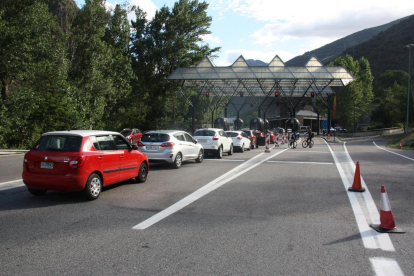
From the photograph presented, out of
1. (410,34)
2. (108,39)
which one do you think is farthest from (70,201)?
(410,34)

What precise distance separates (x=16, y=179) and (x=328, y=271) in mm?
9789

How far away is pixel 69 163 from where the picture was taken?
7500 mm

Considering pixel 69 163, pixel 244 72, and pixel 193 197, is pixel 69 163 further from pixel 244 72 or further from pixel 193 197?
pixel 244 72

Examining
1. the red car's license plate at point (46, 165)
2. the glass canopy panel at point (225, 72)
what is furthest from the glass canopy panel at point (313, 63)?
the red car's license plate at point (46, 165)

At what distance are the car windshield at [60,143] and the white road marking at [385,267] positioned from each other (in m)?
5.97

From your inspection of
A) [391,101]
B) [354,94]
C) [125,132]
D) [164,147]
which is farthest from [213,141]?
[354,94]

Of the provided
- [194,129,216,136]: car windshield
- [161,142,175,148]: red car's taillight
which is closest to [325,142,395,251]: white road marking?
[161,142,175,148]: red car's taillight

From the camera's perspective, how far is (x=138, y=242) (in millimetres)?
5043

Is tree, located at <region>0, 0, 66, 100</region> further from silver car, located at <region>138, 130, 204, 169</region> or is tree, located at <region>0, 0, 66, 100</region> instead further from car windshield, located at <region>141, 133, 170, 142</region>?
silver car, located at <region>138, 130, 204, 169</region>

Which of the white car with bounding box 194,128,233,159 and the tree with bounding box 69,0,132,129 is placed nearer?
the white car with bounding box 194,128,233,159

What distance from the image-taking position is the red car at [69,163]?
7.52 meters

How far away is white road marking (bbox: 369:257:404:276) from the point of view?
13.3 ft

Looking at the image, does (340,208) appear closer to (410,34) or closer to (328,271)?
(328,271)

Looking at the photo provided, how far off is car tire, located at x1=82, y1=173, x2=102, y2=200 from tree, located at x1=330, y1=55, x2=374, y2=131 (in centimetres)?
6669
